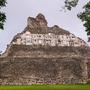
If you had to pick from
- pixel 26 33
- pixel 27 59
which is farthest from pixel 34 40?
pixel 27 59

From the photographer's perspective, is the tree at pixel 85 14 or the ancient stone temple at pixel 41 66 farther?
the ancient stone temple at pixel 41 66

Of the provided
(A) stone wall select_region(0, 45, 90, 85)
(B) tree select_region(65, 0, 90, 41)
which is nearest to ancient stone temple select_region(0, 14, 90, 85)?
(A) stone wall select_region(0, 45, 90, 85)

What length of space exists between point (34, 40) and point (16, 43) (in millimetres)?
1929

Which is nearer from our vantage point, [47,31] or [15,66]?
[15,66]

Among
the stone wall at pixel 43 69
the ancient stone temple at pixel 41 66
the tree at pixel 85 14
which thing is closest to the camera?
the tree at pixel 85 14

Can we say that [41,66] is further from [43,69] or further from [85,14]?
[85,14]

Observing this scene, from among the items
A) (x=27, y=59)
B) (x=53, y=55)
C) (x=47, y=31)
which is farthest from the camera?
(x=47, y=31)

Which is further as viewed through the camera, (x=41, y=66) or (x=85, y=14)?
(x=41, y=66)

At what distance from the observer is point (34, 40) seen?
225ft

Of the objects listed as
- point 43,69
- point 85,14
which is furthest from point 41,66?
point 85,14

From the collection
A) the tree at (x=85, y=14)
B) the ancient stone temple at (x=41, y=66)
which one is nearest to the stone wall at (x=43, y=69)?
the ancient stone temple at (x=41, y=66)

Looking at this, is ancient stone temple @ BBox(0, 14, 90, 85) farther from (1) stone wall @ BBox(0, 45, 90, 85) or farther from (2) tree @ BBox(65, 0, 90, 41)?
(2) tree @ BBox(65, 0, 90, 41)

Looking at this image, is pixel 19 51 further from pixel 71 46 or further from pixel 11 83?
pixel 11 83

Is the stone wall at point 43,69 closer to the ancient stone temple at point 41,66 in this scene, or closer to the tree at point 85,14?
the ancient stone temple at point 41,66
